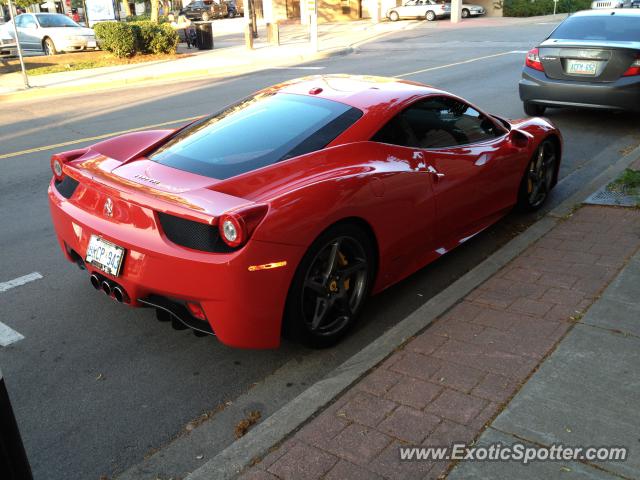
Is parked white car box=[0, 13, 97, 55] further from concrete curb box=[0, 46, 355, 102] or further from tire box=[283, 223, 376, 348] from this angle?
tire box=[283, 223, 376, 348]

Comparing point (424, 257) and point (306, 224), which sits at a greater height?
point (306, 224)

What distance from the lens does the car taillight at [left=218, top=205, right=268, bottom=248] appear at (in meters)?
3.21

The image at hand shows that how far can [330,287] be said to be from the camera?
3834 mm

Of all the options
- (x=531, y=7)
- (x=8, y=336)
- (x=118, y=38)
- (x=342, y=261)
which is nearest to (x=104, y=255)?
(x=8, y=336)

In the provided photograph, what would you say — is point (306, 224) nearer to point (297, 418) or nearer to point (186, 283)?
point (186, 283)

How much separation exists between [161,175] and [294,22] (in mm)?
44098

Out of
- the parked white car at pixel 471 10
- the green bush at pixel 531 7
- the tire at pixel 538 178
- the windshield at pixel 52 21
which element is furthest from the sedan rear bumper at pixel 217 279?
the green bush at pixel 531 7

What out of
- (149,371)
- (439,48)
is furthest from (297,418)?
(439,48)

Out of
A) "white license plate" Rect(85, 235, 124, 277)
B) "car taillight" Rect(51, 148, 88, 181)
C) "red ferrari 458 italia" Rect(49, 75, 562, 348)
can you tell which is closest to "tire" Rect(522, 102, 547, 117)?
"red ferrari 458 italia" Rect(49, 75, 562, 348)

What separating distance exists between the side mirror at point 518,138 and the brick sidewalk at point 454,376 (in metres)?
0.96

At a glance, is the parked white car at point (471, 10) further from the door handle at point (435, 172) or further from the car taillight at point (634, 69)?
the door handle at point (435, 172)

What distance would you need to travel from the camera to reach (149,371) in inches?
149

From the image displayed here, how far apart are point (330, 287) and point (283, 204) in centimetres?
67

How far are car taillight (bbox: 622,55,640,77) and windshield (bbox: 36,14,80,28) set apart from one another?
21228 mm
